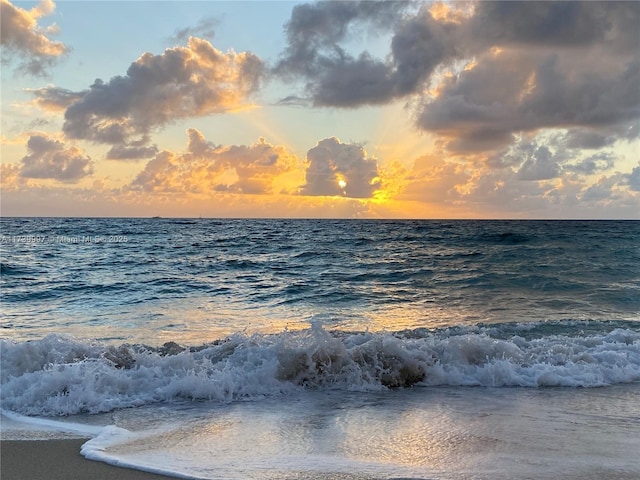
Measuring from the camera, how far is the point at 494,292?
61.9 feet

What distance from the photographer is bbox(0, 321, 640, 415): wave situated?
7379 millimetres

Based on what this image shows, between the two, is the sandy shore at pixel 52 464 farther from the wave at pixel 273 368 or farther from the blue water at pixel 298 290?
the blue water at pixel 298 290

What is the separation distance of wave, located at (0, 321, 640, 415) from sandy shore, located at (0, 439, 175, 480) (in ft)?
4.69

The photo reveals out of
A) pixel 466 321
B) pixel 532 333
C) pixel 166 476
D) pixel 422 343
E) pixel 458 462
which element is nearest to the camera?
pixel 166 476

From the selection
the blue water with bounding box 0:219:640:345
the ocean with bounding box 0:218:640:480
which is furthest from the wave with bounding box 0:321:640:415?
the blue water with bounding box 0:219:640:345

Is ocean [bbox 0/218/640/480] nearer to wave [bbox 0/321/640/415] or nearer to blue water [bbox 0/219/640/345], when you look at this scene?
wave [bbox 0/321/640/415]

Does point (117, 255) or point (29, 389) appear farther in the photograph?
point (117, 255)

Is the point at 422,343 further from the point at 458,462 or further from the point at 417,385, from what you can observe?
the point at 458,462

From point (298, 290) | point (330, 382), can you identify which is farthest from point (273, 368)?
point (298, 290)

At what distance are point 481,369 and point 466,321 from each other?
5.20 m

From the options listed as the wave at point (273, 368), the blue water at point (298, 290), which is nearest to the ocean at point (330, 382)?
the wave at point (273, 368)

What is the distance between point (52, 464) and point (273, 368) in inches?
149

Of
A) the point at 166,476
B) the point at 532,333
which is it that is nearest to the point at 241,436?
the point at 166,476

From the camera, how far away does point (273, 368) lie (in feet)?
27.3
